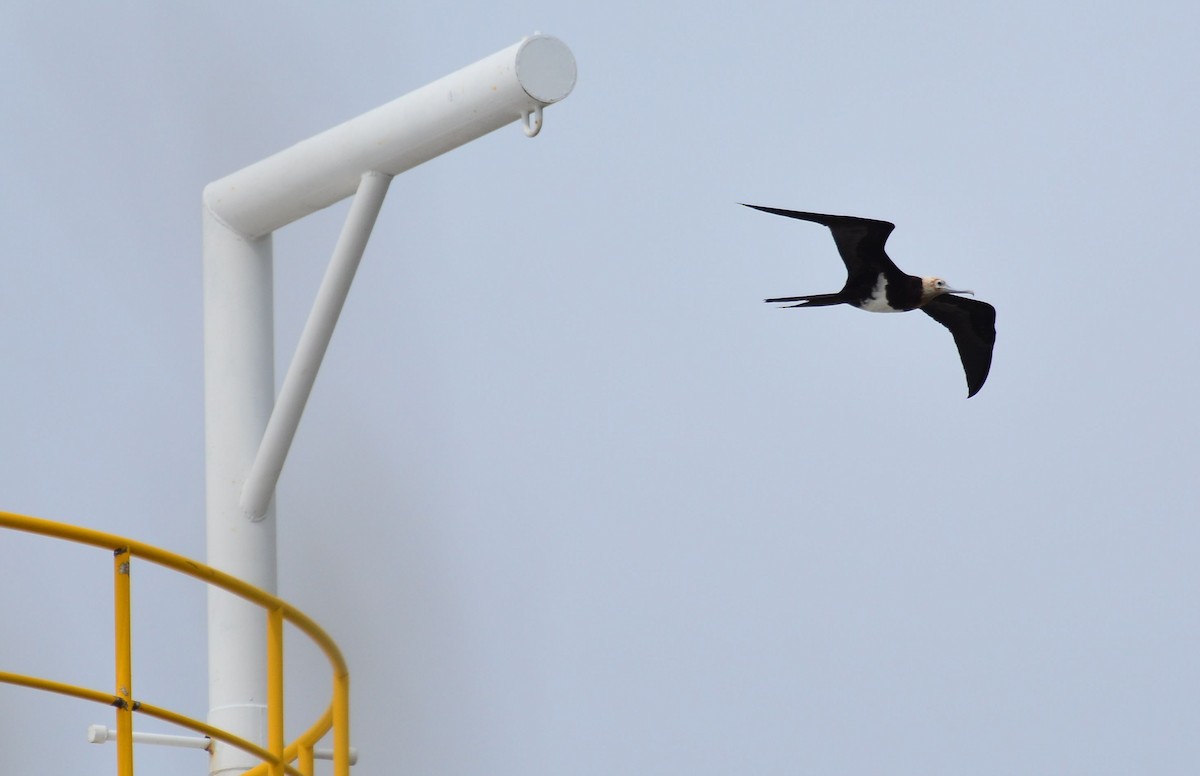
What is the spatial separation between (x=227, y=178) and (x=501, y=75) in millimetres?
1129

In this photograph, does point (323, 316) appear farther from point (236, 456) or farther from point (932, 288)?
point (932, 288)

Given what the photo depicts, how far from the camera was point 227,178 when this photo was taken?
6.02 metres

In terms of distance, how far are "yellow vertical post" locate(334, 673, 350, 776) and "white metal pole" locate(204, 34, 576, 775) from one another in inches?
45.0

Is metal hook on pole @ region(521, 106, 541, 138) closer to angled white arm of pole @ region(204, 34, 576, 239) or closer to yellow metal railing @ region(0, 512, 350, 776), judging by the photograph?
angled white arm of pole @ region(204, 34, 576, 239)

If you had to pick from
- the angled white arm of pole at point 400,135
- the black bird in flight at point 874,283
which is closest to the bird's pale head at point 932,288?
the black bird in flight at point 874,283

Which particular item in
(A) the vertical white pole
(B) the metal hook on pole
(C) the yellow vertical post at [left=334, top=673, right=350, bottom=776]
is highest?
(B) the metal hook on pole

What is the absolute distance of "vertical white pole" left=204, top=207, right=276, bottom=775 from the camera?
227 inches

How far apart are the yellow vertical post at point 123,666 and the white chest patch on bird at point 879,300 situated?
4.89 meters

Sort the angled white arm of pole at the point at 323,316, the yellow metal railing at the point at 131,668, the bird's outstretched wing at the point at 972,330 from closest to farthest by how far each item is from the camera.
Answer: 1. the yellow metal railing at the point at 131,668
2. the angled white arm of pole at the point at 323,316
3. the bird's outstretched wing at the point at 972,330

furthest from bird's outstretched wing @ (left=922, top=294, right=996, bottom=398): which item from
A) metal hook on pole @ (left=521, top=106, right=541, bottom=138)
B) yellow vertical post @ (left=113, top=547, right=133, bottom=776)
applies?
yellow vertical post @ (left=113, top=547, right=133, bottom=776)

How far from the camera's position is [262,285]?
6117mm

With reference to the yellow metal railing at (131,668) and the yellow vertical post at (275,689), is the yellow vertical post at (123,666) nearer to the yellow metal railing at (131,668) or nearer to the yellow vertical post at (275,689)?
the yellow metal railing at (131,668)

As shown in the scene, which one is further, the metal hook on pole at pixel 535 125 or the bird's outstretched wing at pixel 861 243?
the bird's outstretched wing at pixel 861 243

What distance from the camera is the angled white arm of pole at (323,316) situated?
18.6 feet
